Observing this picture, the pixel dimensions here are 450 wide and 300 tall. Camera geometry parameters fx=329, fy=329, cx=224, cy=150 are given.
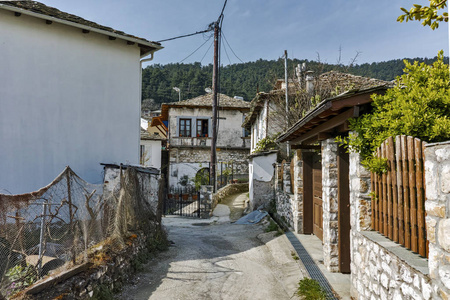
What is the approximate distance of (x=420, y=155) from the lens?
278cm

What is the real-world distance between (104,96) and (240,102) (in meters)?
17.8

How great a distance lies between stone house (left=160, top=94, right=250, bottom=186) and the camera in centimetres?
2558

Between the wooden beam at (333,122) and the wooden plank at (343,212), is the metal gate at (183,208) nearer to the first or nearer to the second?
the wooden beam at (333,122)

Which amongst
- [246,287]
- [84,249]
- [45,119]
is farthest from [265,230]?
[45,119]

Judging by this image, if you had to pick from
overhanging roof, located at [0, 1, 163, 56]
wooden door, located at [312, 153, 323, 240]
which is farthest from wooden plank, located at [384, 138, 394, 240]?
overhanging roof, located at [0, 1, 163, 56]

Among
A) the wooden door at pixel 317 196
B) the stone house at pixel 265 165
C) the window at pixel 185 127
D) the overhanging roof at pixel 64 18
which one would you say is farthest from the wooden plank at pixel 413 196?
the window at pixel 185 127

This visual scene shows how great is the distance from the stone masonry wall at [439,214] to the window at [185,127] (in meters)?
24.0

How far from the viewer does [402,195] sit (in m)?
3.17

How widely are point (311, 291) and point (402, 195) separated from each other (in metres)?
2.25

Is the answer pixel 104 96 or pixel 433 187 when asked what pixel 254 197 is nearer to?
pixel 104 96

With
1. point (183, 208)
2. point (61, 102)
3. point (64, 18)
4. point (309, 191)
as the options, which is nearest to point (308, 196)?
point (309, 191)

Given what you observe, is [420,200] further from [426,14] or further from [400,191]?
[426,14]

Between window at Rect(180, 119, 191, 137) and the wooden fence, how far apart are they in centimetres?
2274

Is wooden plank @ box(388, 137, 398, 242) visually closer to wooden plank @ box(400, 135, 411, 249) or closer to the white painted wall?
wooden plank @ box(400, 135, 411, 249)
